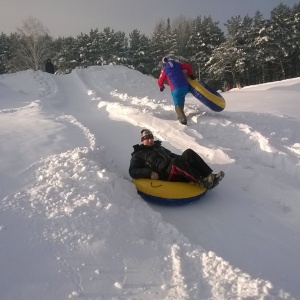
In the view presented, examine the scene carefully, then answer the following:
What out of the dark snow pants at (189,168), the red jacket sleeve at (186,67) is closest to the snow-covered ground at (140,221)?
the dark snow pants at (189,168)

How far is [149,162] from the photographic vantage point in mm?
5699

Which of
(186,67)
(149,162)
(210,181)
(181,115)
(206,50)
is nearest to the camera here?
(210,181)

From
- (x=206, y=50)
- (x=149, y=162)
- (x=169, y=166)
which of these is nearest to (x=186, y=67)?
(x=149, y=162)

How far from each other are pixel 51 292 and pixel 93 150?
3.65 metres

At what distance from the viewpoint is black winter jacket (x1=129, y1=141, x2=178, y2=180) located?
5.48m

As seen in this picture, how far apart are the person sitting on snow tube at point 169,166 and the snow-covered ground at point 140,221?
14.9 inches

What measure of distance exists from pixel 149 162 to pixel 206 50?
38.2m

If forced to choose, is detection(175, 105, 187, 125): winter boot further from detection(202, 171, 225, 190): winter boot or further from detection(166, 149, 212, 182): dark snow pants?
detection(202, 171, 225, 190): winter boot

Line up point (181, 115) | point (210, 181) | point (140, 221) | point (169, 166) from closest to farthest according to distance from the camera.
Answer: point (140, 221)
point (210, 181)
point (169, 166)
point (181, 115)

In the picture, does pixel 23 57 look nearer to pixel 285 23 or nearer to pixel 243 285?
pixel 285 23

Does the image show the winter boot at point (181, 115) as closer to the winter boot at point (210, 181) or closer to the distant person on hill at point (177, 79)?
the distant person on hill at point (177, 79)

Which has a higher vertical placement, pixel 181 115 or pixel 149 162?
pixel 181 115

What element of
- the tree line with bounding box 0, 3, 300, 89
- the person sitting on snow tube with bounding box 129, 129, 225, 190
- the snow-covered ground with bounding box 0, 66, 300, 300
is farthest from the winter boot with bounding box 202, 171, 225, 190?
the tree line with bounding box 0, 3, 300, 89

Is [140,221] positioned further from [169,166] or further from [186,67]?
[186,67]
